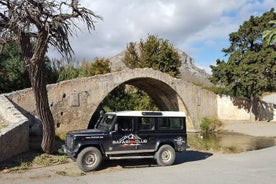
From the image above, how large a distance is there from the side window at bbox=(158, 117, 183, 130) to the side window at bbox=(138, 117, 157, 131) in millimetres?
→ 279

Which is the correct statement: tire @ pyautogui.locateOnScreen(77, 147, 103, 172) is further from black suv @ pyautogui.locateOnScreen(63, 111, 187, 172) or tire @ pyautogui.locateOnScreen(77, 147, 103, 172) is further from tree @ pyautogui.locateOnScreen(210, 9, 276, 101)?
tree @ pyautogui.locateOnScreen(210, 9, 276, 101)

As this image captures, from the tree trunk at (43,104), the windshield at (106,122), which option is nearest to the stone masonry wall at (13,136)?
the tree trunk at (43,104)

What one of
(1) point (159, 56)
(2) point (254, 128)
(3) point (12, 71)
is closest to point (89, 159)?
(3) point (12, 71)

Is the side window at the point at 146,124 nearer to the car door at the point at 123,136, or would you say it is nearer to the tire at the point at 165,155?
the car door at the point at 123,136

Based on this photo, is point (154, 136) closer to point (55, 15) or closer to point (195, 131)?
point (55, 15)

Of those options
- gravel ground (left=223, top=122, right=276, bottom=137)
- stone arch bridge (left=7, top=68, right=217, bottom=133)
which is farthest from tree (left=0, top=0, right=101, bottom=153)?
gravel ground (left=223, top=122, right=276, bottom=137)

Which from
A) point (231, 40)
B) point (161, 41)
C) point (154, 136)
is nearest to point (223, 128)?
point (231, 40)

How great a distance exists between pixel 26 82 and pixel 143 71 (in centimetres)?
907

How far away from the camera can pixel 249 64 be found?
97.8 ft

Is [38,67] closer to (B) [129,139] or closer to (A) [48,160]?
(A) [48,160]

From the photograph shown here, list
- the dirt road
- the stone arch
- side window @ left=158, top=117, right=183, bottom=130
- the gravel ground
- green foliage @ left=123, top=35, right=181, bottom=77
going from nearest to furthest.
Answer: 1. the dirt road
2. side window @ left=158, top=117, right=183, bottom=130
3. the gravel ground
4. the stone arch
5. green foliage @ left=123, top=35, right=181, bottom=77

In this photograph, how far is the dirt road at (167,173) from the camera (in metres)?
9.64

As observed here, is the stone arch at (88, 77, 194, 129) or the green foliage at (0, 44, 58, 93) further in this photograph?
the stone arch at (88, 77, 194, 129)

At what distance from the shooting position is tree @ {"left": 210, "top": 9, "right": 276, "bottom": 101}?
94.8 feet
